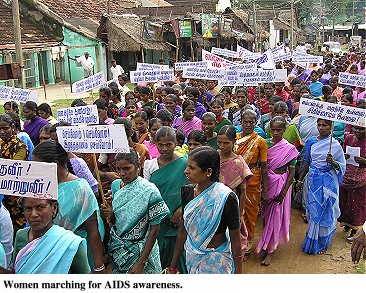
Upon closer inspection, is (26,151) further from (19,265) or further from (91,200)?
(19,265)

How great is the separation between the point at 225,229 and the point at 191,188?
1.37ft

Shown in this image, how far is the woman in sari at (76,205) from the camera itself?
131 inches

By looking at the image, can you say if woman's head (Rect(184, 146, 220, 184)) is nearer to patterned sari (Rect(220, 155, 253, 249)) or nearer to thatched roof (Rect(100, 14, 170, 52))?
patterned sari (Rect(220, 155, 253, 249))

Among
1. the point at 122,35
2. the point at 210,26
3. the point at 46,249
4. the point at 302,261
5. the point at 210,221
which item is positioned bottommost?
the point at 302,261

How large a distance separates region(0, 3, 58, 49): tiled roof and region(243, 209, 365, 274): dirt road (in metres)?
13.5

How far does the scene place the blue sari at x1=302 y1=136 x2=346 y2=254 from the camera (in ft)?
18.0

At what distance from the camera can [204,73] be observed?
936 centimetres

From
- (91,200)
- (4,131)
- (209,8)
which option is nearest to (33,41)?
(4,131)

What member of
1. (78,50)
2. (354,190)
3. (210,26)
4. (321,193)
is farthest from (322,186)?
(210,26)

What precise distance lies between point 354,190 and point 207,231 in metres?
3.43

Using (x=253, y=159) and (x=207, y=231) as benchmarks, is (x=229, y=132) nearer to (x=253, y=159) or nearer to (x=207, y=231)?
(x=253, y=159)

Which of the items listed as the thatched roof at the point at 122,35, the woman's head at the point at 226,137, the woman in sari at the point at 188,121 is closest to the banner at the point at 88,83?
the woman in sari at the point at 188,121

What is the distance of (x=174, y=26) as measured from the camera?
2311 cm

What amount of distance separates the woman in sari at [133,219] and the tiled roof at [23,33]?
14436mm
